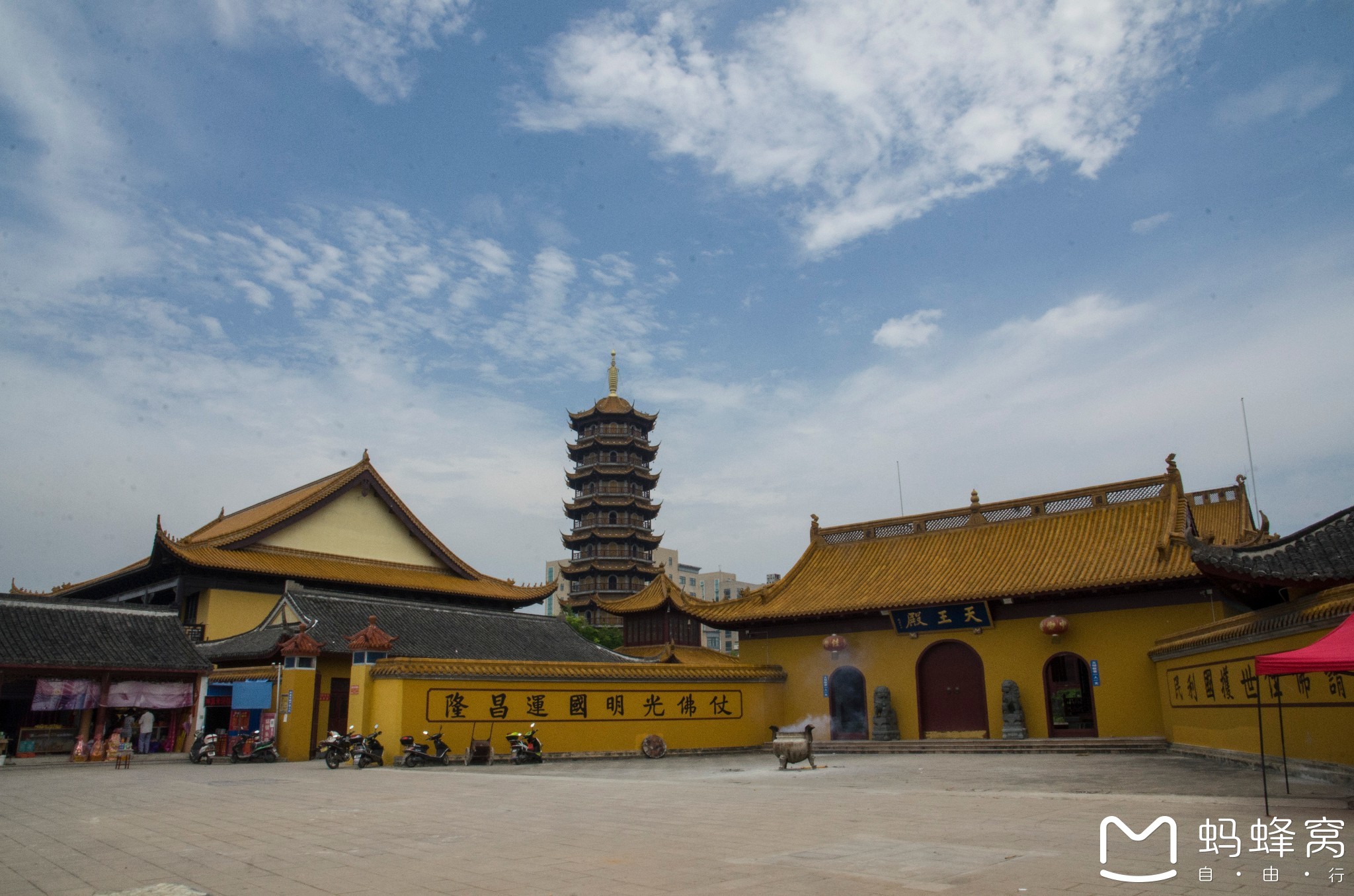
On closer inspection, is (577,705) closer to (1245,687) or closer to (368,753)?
(368,753)

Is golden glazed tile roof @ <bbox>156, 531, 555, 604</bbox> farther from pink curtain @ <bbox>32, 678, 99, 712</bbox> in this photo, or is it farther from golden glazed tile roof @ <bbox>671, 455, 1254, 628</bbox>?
A: golden glazed tile roof @ <bbox>671, 455, 1254, 628</bbox>

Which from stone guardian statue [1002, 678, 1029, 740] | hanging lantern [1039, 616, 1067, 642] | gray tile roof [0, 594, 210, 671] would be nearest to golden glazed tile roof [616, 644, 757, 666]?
stone guardian statue [1002, 678, 1029, 740]

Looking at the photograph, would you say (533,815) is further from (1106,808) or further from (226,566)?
(226,566)

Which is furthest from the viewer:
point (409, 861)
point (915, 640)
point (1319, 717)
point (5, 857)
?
point (915, 640)

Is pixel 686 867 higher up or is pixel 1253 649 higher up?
pixel 1253 649

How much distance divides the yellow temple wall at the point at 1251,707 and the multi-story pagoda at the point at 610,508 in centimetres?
3440

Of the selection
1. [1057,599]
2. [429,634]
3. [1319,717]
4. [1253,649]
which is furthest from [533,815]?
[429,634]

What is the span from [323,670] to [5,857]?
14.4 m

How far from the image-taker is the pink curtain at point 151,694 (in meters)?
19.5

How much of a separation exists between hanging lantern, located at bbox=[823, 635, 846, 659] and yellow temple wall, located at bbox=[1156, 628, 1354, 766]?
691 centimetres

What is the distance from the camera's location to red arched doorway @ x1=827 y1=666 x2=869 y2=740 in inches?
878

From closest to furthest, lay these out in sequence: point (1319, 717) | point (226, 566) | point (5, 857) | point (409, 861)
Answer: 1. point (409, 861)
2. point (5, 857)
3. point (1319, 717)
4. point (226, 566)

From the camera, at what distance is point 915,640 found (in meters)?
21.7

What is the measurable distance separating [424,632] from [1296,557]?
20247mm
